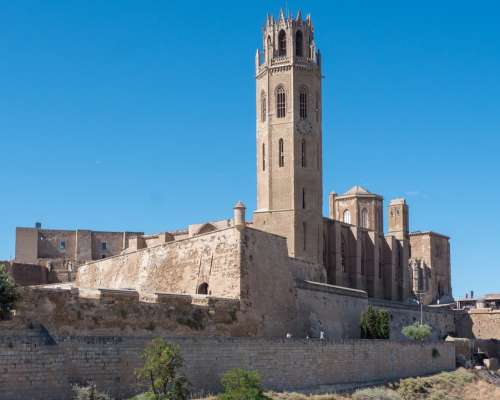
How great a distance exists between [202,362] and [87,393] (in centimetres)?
499

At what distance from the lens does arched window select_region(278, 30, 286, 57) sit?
47.2 meters

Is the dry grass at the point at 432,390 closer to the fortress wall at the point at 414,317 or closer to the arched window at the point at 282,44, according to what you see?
the fortress wall at the point at 414,317

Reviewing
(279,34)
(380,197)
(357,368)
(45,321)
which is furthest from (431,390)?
(380,197)

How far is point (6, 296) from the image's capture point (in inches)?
875

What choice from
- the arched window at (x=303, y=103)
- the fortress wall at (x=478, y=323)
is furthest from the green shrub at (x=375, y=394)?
the fortress wall at (x=478, y=323)

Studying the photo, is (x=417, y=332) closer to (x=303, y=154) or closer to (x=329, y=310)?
(x=329, y=310)

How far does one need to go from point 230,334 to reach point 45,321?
793cm

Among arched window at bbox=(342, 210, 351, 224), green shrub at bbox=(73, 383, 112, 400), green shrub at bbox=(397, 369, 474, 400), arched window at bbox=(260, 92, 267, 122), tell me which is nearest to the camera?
green shrub at bbox=(73, 383, 112, 400)

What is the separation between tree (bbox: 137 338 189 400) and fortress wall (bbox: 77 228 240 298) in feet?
28.3

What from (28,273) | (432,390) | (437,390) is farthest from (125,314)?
(28,273)

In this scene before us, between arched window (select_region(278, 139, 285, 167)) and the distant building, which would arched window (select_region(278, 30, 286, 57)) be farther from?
arched window (select_region(278, 139, 285, 167))

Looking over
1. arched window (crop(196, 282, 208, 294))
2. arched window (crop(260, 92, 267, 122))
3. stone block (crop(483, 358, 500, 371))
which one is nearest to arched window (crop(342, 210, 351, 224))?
arched window (crop(260, 92, 267, 122))

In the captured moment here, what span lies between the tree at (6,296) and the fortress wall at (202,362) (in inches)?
49.5

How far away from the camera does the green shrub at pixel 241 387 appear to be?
22.7 metres
